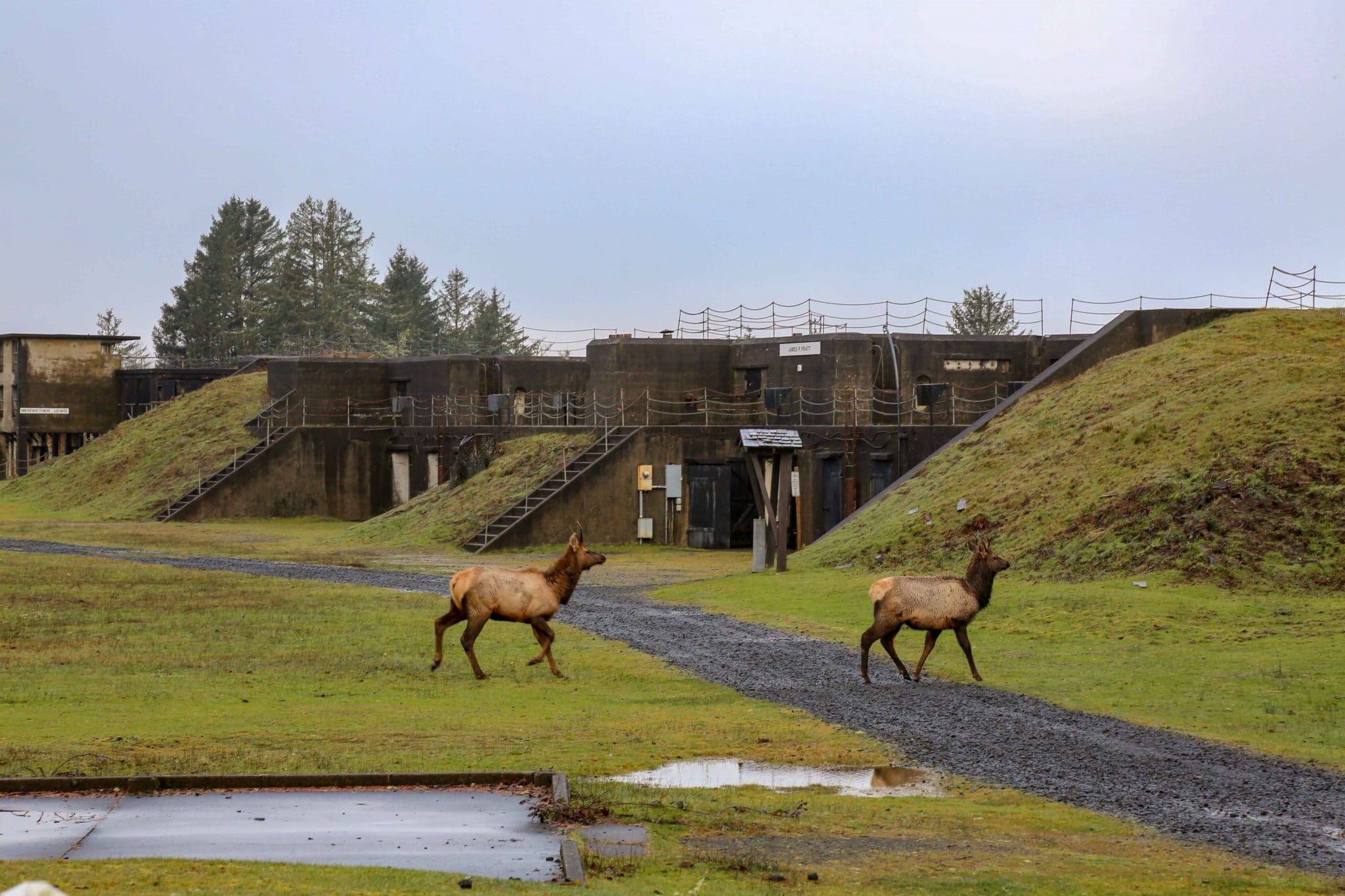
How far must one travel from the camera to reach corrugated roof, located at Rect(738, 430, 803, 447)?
38.5 metres

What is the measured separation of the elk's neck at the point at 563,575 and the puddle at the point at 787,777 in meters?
6.92

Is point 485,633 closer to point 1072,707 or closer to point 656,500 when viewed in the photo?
point 1072,707

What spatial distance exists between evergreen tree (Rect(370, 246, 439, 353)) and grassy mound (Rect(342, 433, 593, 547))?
6485 cm

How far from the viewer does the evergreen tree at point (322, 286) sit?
124m

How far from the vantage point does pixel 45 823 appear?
10945 mm

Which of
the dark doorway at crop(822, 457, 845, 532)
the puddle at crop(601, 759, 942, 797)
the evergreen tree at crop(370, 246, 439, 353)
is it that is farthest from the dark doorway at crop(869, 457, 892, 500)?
the evergreen tree at crop(370, 246, 439, 353)

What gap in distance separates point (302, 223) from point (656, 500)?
279 feet

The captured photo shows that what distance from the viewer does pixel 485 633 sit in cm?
2695

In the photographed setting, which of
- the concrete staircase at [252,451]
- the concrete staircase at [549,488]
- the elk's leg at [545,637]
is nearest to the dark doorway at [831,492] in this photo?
the concrete staircase at [549,488]

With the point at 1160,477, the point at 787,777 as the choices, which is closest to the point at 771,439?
the point at 1160,477

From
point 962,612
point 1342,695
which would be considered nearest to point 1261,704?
point 1342,695

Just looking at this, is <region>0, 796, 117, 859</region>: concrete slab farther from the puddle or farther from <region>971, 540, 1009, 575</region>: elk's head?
<region>971, 540, 1009, 575</region>: elk's head

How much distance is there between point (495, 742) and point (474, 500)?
39848 mm

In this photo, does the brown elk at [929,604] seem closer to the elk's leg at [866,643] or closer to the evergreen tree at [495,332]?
the elk's leg at [866,643]
